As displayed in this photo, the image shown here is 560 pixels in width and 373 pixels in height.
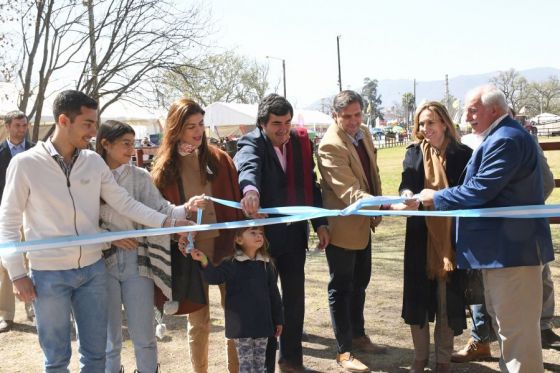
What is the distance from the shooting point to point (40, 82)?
9.78m

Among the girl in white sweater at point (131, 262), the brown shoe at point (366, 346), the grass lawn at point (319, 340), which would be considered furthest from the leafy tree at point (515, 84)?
the girl in white sweater at point (131, 262)

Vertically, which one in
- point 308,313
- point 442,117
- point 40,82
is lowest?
point 308,313

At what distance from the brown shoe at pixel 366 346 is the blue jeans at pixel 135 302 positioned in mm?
2037

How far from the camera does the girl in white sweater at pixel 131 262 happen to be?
11.6 feet

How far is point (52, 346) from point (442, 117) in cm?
296

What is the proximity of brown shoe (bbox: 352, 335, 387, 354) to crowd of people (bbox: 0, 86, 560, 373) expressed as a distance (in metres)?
0.04

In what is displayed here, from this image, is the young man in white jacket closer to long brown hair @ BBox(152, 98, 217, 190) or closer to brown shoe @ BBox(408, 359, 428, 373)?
long brown hair @ BBox(152, 98, 217, 190)

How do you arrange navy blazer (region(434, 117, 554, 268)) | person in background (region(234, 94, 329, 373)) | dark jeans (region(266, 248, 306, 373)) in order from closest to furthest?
navy blazer (region(434, 117, 554, 268)) < person in background (region(234, 94, 329, 373)) < dark jeans (region(266, 248, 306, 373))

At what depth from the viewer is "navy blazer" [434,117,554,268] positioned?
3402 mm

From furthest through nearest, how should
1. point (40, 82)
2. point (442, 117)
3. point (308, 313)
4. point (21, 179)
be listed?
1. point (40, 82)
2. point (308, 313)
3. point (442, 117)
4. point (21, 179)

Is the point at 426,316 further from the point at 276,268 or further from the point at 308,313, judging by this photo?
the point at 308,313

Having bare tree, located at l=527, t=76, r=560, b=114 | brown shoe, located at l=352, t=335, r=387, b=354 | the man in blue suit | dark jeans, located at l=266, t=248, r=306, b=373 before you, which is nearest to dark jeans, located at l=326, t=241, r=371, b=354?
dark jeans, located at l=266, t=248, r=306, b=373

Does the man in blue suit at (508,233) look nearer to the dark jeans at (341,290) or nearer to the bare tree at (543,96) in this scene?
the dark jeans at (341,290)

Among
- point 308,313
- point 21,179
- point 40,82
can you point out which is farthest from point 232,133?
point 21,179
